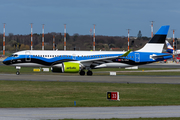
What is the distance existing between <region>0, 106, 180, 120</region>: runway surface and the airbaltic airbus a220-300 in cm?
2965

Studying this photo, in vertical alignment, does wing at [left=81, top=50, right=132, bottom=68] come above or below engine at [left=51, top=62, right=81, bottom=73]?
above

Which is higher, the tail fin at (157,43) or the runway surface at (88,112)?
the tail fin at (157,43)

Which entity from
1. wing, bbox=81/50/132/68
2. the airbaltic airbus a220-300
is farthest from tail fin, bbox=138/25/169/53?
wing, bbox=81/50/132/68

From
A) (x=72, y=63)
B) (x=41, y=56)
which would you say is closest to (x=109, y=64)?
(x=72, y=63)

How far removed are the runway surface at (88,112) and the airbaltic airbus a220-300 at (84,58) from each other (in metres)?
29.6

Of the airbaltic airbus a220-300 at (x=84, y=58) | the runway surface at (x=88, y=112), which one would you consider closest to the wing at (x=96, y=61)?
the airbaltic airbus a220-300 at (x=84, y=58)

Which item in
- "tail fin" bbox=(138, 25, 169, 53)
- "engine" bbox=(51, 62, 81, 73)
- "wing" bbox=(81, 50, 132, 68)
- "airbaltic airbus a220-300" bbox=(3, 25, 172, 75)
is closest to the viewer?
"engine" bbox=(51, 62, 81, 73)

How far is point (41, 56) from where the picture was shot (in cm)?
5312

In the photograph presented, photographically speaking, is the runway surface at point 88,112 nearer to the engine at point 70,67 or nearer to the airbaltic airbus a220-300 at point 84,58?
the engine at point 70,67

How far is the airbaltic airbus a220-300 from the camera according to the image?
52.8m

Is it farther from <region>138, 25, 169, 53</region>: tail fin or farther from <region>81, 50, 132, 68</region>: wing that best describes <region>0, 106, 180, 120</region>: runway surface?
<region>138, 25, 169, 53</region>: tail fin

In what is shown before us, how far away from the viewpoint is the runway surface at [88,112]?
1781 centimetres

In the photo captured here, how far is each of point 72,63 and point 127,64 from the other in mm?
10838

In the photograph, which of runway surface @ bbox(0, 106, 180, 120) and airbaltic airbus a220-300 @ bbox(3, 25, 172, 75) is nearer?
runway surface @ bbox(0, 106, 180, 120)
